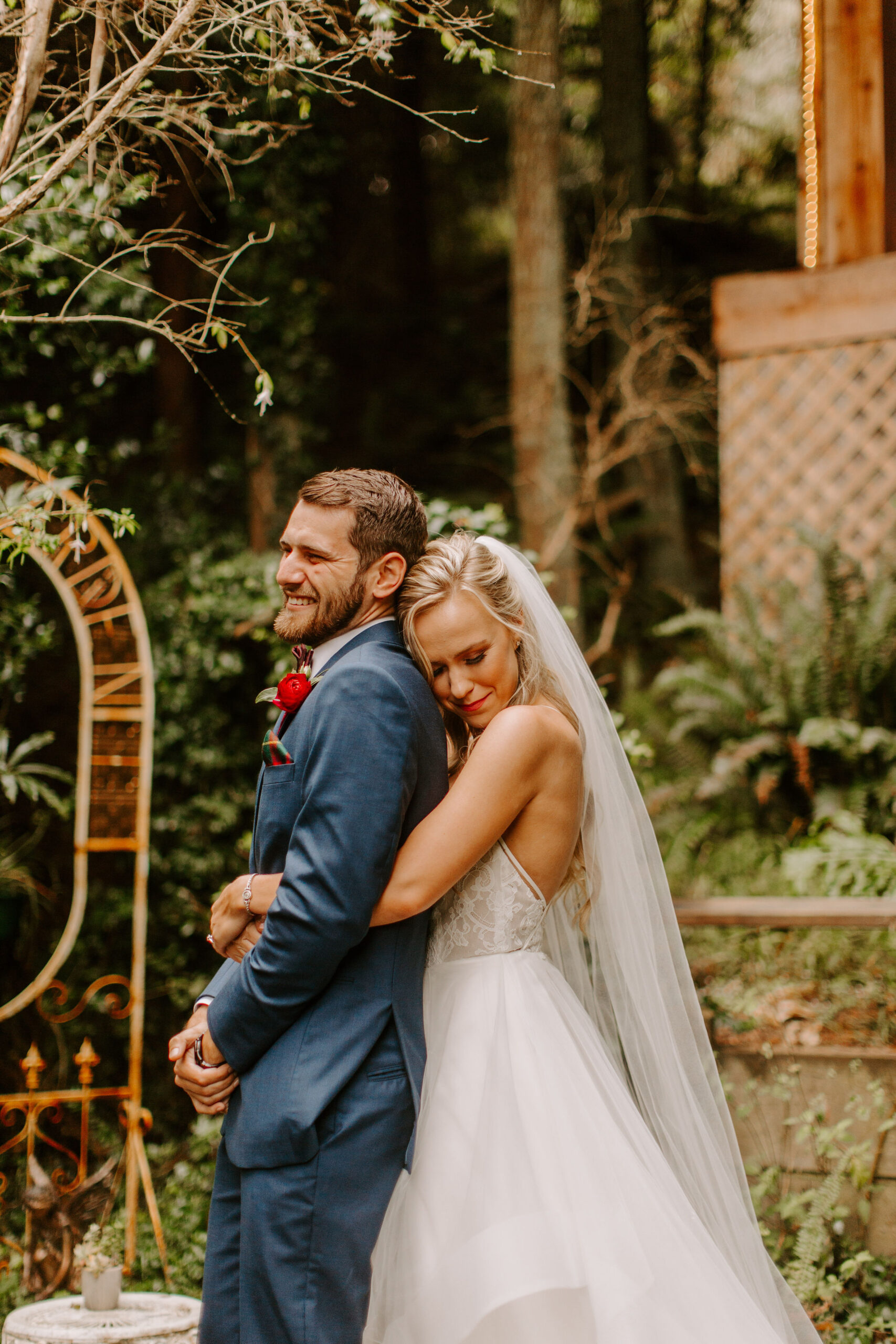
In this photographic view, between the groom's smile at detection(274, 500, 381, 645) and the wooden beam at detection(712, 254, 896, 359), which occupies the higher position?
the wooden beam at detection(712, 254, 896, 359)

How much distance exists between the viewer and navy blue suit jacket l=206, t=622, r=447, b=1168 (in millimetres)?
2012

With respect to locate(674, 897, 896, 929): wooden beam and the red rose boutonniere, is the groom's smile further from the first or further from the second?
locate(674, 897, 896, 929): wooden beam

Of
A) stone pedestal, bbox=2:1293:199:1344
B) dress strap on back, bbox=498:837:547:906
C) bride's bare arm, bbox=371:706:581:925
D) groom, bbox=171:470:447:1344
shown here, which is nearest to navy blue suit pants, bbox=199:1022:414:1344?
groom, bbox=171:470:447:1344

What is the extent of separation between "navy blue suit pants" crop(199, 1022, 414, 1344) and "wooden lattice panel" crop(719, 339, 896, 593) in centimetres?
474

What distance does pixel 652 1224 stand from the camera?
222cm

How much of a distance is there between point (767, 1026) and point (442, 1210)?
2.26m

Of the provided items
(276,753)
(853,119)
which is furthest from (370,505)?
(853,119)

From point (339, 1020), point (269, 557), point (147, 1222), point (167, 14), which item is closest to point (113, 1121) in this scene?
point (147, 1222)

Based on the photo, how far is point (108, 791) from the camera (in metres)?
4.08

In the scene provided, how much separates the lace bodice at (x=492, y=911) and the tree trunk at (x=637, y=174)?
650 centimetres

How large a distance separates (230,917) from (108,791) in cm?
200

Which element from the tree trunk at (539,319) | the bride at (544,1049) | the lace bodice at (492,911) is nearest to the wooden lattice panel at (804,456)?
the tree trunk at (539,319)

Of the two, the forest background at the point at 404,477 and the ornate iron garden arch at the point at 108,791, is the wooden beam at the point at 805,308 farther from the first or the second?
the ornate iron garden arch at the point at 108,791

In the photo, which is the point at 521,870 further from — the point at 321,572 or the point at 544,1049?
the point at 321,572
